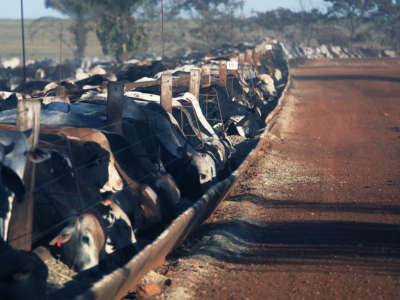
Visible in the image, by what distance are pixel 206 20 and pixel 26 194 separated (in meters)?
58.2

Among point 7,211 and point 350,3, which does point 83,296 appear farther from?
point 350,3

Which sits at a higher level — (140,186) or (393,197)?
(140,186)

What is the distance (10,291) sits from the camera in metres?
4.25

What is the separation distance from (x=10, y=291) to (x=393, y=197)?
6078 mm

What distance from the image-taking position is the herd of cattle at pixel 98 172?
495 cm

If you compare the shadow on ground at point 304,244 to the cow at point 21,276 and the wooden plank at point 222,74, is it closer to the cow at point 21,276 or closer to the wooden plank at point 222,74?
the cow at point 21,276

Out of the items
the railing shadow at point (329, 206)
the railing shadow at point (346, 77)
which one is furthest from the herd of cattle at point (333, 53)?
the railing shadow at point (329, 206)

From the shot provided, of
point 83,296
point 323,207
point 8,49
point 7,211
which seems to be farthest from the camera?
point 8,49

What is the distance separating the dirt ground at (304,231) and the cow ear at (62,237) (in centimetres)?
102

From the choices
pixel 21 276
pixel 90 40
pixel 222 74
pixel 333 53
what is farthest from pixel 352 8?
pixel 21 276

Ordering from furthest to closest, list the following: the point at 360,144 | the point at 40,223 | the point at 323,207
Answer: the point at 360,144
the point at 323,207
the point at 40,223

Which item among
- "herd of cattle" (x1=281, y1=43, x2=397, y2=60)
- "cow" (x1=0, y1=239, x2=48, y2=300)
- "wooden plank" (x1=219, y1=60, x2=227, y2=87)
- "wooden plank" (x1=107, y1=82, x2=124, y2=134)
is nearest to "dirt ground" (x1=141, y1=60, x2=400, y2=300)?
"cow" (x1=0, y1=239, x2=48, y2=300)

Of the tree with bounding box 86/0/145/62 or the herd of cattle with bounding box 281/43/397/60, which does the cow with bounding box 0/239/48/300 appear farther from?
the herd of cattle with bounding box 281/43/397/60

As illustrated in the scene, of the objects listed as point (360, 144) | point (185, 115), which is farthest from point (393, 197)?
point (360, 144)
